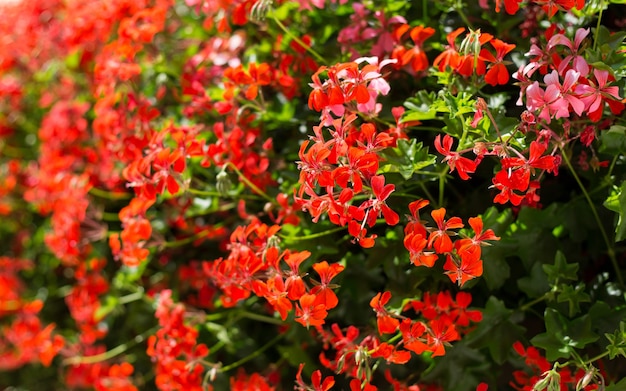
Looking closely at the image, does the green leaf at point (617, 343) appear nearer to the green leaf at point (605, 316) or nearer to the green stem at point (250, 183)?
the green leaf at point (605, 316)

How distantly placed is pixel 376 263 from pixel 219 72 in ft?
1.63

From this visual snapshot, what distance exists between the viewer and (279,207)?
3.49 ft

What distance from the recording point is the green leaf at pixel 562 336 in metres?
0.83

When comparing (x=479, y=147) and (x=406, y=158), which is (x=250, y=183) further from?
(x=479, y=147)

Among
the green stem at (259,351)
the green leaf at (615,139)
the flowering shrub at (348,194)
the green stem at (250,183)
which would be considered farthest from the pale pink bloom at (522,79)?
the green stem at (259,351)

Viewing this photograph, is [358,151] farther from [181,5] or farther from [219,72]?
[181,5]

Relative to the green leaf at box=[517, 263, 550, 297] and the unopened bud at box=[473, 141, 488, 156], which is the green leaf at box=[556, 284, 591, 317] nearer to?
the green leaf at box=[517, 263, 550, 297]

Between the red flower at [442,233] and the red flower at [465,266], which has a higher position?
the red flower at [442,233]

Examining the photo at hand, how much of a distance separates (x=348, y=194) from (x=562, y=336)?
309mm

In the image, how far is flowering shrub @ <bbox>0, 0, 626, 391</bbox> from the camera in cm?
79

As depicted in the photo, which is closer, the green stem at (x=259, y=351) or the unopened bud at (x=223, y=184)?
the unopened bud at (x=223, y=184)

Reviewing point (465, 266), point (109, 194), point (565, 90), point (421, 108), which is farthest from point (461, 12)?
point (109, 194)

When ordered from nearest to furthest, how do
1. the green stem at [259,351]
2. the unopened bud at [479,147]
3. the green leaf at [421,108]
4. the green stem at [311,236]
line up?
the unopened bud at [479,147]
the green leaf at [421,108]
the green stem at [311,236]
the green stem at [259,351]

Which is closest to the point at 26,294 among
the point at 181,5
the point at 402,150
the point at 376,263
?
the point at 181,5
